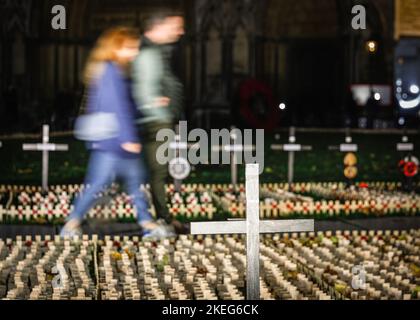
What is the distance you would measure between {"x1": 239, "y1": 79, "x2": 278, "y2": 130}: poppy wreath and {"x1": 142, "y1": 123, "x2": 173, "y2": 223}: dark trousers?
17.1 m

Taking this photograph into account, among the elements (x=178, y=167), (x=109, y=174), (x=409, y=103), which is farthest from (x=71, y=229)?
(x=409, y=103)

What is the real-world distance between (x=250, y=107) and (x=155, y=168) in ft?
61.9

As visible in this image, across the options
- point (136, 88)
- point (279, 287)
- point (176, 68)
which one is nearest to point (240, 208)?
point (136, 88)

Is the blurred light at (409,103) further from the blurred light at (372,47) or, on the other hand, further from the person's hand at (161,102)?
the person's hand at (161,102)

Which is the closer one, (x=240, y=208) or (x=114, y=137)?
(x=114, y=137)

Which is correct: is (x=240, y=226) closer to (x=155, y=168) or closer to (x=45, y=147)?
(x=155, y=168)

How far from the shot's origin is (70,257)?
10273 millimetres

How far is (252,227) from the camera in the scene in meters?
7.27

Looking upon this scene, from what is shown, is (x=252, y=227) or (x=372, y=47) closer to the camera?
(x=252, y=227)

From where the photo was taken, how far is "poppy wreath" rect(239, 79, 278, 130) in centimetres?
2815

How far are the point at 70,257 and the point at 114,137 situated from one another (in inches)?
54.3

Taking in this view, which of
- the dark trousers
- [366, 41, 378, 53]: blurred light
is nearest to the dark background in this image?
[366, 41, 378, 53]: blurred light

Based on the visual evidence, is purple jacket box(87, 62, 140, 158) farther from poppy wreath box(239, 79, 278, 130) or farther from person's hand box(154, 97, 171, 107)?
poppy wreath box(239, 79, 278, 130)
